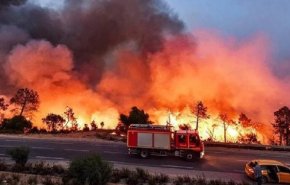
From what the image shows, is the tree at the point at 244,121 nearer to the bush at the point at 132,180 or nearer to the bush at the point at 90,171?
the bush at the point at 132,180

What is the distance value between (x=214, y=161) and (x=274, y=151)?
14.4m

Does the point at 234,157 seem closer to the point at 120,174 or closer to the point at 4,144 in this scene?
the point at 120,174

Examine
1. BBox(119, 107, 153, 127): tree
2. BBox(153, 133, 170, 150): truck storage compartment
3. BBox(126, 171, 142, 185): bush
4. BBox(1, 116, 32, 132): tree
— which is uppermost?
BBox(119, 107, 153, 127): tree

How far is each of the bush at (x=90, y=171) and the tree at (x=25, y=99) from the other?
1949 inches

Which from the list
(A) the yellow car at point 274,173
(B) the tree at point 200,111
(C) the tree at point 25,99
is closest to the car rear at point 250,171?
(A) the yellow car at point 274,173

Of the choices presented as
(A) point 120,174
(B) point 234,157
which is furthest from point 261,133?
(A) point 120,174

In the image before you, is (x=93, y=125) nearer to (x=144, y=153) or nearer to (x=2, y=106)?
(x=2, y=106)

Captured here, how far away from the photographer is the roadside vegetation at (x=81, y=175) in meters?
21.9

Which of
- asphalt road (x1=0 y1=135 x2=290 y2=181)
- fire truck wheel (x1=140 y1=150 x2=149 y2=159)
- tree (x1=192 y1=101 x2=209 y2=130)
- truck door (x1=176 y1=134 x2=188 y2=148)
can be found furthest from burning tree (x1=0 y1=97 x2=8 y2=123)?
truck door (x1=176 y1=134 x2=188 y2=148)

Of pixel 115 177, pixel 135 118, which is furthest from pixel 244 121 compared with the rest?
pixel 115 177

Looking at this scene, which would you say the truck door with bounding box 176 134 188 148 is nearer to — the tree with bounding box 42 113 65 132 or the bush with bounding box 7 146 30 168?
the bush with bounding box 7 146 30 168

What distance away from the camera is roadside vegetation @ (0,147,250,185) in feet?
71.7

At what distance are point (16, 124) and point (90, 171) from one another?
1804 inches

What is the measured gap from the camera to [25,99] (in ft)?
228
